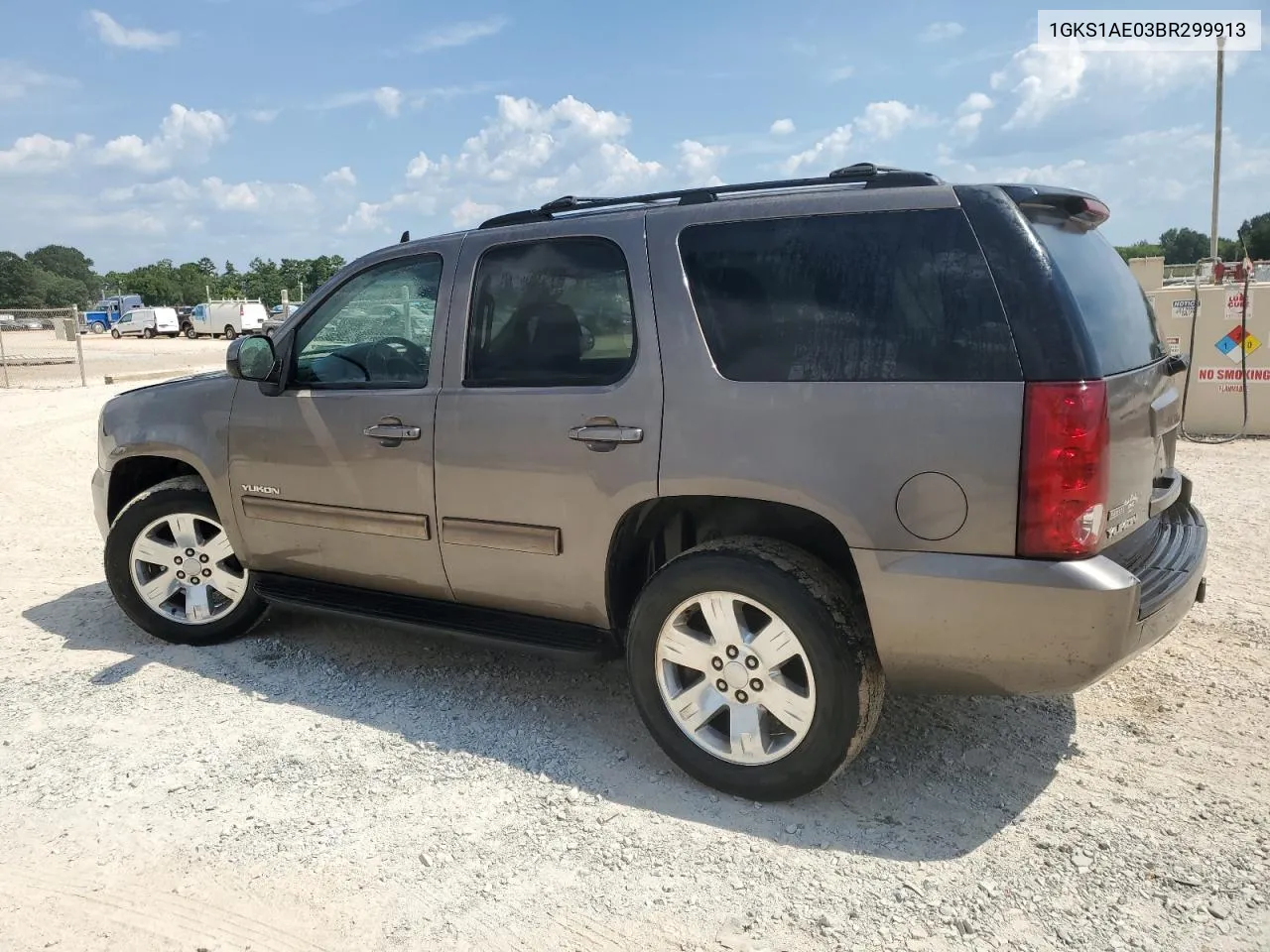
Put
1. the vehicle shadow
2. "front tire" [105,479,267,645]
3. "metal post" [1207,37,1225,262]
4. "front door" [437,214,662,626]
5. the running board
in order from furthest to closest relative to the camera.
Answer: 1. "metal post" [1207,37,1225,262]
2. "front tire" [105,479,267,645]
3. the running board
4. "front door" [437,214,662,626]
5. the vehicle shadow

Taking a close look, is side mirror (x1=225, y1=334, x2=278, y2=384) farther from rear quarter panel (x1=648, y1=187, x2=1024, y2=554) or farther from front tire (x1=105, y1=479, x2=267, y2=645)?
rear quarter panel (x1=648, y1=187, x2=1024, y2=554)

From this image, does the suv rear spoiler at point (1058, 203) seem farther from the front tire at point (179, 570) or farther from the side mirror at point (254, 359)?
the front tire at point (179, 570)

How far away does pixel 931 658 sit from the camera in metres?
2.85

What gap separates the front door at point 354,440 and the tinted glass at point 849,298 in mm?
1282

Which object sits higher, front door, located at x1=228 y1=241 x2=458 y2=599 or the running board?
front door, located at x1=228 y1=241 x2=458 y2=599

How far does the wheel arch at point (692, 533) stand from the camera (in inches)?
125

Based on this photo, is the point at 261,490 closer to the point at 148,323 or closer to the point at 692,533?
the point at 692,533

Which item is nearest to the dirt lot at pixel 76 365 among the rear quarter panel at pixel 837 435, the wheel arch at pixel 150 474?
the wheel arch at pixel 150 474

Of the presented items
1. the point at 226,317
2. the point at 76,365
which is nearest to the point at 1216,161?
the point at 76,365

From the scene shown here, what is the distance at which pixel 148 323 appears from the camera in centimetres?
5262

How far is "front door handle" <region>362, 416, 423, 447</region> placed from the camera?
12.4ft

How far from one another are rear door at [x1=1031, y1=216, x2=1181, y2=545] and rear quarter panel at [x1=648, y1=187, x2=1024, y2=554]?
1.11 feet

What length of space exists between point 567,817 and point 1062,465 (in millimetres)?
1889

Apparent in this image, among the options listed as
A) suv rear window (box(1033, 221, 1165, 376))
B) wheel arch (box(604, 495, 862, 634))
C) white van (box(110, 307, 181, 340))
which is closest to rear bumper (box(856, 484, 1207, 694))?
wheel arch (box(604, 495, 862, 634))
